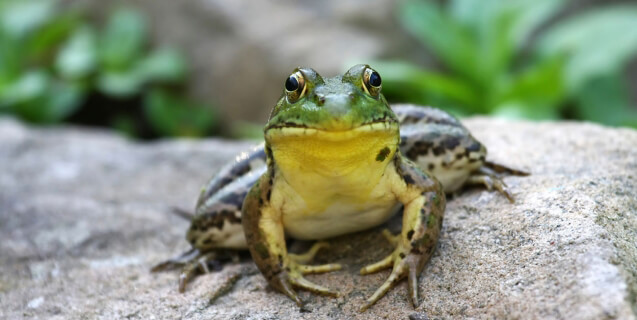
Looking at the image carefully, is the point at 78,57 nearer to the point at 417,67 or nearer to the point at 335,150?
the point at 417,67

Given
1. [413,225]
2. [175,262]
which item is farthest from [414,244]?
[175,262]

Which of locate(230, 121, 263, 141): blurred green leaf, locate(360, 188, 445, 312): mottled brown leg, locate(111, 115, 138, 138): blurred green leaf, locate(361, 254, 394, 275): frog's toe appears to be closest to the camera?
locate(360, 188, 445, 312): mottled brown leg

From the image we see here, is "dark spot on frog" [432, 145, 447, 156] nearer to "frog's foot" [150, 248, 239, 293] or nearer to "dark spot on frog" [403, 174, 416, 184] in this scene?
"dark spot on frog" [403, 174, 416, 184]

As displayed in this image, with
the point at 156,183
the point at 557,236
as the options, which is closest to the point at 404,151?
the point at 557,236

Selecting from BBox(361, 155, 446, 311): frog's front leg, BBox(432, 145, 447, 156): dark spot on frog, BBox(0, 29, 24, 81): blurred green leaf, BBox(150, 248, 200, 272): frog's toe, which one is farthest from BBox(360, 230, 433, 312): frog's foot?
BBox(0, 29, 24, 81): blurred green leaf

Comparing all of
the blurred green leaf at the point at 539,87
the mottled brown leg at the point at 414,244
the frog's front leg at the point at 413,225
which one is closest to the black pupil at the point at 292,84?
the frog's front leg at the point at 413,225

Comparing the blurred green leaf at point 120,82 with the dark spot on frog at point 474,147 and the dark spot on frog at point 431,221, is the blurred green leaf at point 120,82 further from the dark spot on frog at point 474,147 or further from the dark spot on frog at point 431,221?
the dark spot on frog at point 431,221
